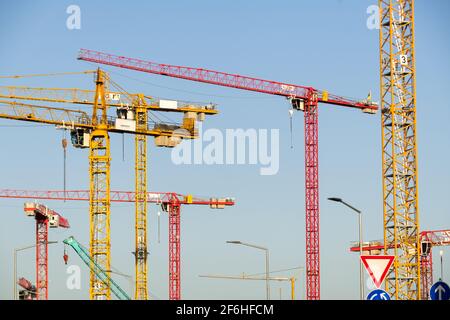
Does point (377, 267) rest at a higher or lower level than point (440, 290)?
higher

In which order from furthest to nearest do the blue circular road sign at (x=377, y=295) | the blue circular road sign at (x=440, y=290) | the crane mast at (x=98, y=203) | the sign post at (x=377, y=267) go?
the crane mast at (x=98, y=203), the blue circular road sign at (x=440, y=290), the blue circular road sign at (x=377, y=295), the sign post at (x=377, y=267)

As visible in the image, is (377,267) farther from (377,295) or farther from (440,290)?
(440,290)

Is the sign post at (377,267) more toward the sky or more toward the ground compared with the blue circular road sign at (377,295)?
more toward the sky

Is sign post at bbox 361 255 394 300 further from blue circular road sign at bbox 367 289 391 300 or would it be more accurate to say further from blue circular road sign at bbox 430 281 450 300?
blue circular road sign at bbox 430 281 450 300

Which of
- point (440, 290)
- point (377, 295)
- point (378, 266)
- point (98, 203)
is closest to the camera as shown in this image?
point (378, 266)

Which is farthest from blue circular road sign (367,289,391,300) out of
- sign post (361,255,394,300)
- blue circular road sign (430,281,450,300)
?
blue circular road sign (430,281,450,300)

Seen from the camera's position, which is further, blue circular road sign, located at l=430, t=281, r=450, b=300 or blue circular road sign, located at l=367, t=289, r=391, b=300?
blue circular road sign, located at l=430, t=281, r=450, b=300

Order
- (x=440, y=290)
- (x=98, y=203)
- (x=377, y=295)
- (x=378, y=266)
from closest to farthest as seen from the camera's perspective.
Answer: (x=378, y=266) → (x=377, y=295) → (x=440, y=290) → (x=98, y=203)

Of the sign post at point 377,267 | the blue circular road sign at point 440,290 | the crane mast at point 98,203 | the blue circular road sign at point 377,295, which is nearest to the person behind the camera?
the sign post at point 377,267

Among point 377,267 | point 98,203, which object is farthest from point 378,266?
point 98,203

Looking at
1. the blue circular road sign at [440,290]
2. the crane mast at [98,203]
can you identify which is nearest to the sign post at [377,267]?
the blue circular road sign at [440,290]

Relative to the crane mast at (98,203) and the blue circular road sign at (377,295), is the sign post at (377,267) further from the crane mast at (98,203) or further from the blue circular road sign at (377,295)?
the crane mast at (98,203)

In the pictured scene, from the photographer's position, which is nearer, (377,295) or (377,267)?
(377,267)
